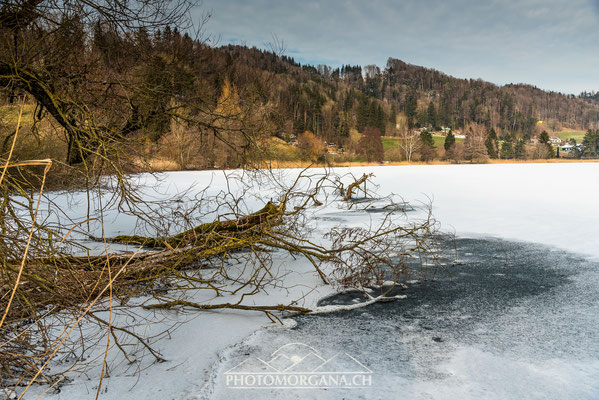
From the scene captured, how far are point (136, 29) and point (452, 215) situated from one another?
8450 mm

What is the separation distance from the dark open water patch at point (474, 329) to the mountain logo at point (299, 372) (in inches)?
4.8

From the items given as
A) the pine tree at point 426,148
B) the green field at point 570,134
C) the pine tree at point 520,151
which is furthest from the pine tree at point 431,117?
the pine tree at point 426,148

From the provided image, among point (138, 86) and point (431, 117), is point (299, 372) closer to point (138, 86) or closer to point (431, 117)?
point (138, 86)

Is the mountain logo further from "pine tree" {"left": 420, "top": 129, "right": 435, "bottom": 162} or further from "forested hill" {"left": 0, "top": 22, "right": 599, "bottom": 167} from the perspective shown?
"pine tree" {"left": 420, "top": 129, "right": 435, "bottom": 162}

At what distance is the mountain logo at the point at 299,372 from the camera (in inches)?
110

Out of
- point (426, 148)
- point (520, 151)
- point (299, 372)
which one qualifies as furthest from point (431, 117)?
point (299, 372)

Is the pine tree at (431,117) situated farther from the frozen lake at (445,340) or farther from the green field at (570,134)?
the frozen lake at (445,340)

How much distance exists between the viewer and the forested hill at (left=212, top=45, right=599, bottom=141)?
9394 cm

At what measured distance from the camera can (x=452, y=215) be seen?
10.4 meters

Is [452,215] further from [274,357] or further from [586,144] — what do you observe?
[586,144]

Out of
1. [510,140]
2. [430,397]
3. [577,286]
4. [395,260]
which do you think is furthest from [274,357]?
[510,140]

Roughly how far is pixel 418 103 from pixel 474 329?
144 m

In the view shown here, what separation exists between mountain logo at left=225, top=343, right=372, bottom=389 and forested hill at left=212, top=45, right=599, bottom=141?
75.9m

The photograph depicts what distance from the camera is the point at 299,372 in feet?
9.70
